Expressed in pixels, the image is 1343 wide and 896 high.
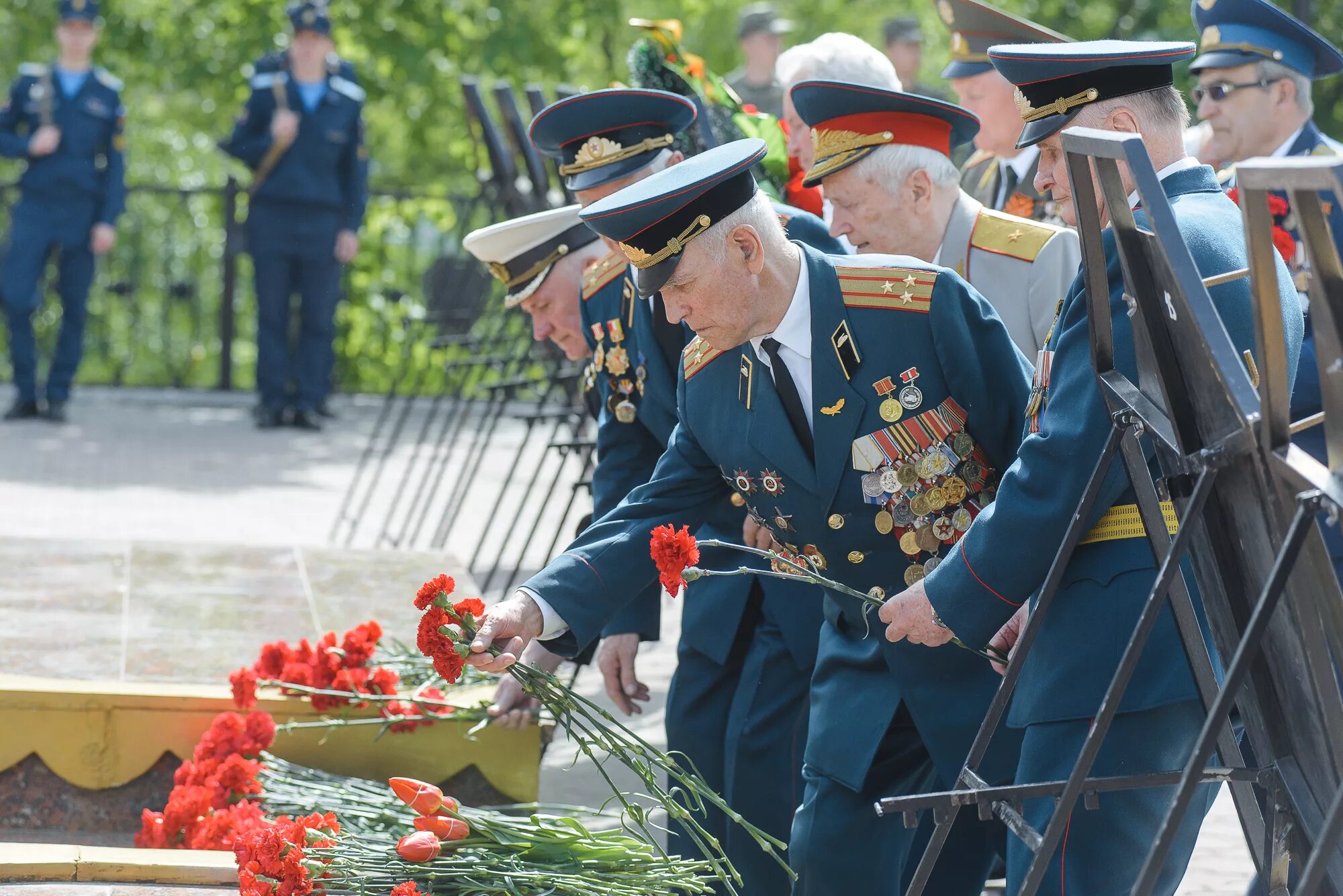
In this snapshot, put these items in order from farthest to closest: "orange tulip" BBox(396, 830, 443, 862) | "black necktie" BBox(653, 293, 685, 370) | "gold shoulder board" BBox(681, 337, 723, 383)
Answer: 1. "black necktie" BBox(653, 293, 685, 370)
2. "gold shoulder board" BBox(681, 337, 723, 383)
3. "orange tulip" BBox(396, 830, 443, 862)

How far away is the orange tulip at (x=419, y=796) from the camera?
3.15m

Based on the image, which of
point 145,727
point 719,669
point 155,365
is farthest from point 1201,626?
point 155,365

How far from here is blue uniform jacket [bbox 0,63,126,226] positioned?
35.9 ft

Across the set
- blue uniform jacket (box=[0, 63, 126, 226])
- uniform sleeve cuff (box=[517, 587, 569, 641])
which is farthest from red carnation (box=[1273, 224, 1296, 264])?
blue uniform jacket (box=[0, 63, 126, 226])

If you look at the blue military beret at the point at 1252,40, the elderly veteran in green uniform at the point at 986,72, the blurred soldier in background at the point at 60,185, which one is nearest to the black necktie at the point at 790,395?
the elderly veteran in green uniform at the point at 986,72

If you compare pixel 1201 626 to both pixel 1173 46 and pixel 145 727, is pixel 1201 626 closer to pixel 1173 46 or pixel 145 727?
pixel 1173 46

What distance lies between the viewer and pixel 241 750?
13.1 ft

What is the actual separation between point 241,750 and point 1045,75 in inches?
94.7

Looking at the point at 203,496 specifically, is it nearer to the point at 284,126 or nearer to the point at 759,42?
the point at 284,126

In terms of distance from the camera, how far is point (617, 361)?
403 cm

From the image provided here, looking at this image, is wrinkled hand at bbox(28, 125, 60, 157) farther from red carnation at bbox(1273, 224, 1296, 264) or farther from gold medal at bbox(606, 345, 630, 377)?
red carnation at bbox(1273, 224, 1296, 264)

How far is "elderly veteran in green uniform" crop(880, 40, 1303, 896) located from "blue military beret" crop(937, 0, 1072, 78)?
2.23 meters

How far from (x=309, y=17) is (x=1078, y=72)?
29.6 ft

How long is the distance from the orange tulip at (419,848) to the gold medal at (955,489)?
44.0 inches
